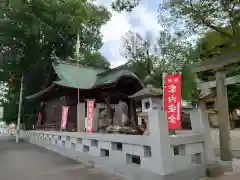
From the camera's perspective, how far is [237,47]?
779 centimetres

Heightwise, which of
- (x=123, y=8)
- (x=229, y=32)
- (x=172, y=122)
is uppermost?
(x=123, y=8)

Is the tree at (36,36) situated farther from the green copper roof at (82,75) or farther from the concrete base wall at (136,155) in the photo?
the concrete base wall at (136,155)

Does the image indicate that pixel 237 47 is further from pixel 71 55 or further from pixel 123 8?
pixel 71 55

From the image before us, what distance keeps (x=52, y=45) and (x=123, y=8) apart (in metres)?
20.1

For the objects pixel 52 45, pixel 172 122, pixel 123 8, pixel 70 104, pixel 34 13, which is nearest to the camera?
pixel 172 122

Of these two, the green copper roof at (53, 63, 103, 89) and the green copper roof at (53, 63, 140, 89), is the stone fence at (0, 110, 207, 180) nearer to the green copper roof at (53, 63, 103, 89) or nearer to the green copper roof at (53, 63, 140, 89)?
the green copper roof at (53, 63, 140, 89)

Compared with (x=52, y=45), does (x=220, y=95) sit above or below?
below

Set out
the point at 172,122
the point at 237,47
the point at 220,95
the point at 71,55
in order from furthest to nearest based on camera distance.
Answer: the point at 71,55
the point at 220,95
the point at 237,47
the point at 172,122

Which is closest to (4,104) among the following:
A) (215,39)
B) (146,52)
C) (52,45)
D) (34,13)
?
(52,45)

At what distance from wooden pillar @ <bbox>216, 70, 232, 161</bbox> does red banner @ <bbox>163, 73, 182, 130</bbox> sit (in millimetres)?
2480

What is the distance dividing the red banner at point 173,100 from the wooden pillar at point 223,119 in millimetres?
2480

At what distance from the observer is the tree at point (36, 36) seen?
2375 centimetres

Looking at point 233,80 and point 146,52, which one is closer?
point 233,80

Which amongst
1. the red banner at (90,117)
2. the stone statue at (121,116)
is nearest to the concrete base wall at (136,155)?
the red banner at (90,117)
